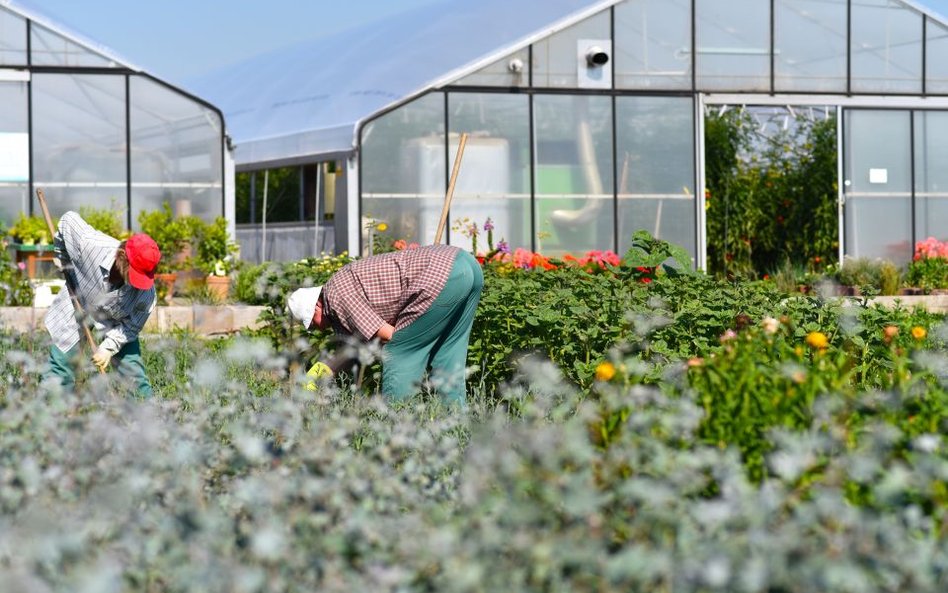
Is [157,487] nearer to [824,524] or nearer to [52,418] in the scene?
[52,418]

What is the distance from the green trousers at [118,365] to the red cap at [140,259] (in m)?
0.36

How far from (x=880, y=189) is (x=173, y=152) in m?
7.21

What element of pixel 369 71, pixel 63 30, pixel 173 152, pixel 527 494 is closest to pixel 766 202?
pixel 369 71

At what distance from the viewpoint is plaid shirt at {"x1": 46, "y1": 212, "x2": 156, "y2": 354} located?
512 centimetres

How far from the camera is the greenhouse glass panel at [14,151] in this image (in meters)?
11.4

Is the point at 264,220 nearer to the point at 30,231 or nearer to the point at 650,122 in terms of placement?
the point at 30,231

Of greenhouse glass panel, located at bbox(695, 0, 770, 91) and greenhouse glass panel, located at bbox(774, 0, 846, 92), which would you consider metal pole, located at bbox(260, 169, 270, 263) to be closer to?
greenhouse glass panel, located at bbox(695, 0, 770, 91)

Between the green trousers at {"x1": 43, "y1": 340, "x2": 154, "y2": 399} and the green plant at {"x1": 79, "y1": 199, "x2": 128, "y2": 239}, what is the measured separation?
580 centimetres

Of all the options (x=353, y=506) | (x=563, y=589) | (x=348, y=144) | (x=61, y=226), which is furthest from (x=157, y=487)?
(x=348, y=144)

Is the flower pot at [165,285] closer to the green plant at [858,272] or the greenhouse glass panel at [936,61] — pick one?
the green plant at [858,272]

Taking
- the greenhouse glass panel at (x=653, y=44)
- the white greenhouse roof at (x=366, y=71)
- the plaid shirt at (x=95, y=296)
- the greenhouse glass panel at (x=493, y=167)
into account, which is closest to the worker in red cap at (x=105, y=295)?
the plaid shirt at (x=95, y=296)

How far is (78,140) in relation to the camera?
38.3 feet

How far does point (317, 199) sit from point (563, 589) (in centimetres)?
1208

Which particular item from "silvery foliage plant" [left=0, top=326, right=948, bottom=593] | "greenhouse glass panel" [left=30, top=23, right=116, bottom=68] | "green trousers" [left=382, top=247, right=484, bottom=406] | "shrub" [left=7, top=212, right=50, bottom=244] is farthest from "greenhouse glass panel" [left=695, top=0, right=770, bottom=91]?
"silvery foliage plant" [left=0, top=326, right=948, bottom=593]
